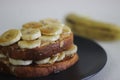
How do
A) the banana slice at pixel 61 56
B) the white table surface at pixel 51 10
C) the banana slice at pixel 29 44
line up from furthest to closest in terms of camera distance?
the white table surface at pixel 51 10
the banana slice at pixel 61 56
the banana slice at pixel 29 44

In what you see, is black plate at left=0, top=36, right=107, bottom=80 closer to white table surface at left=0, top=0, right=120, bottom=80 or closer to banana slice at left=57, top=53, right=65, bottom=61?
banana slice at left=57, top=53, right=65, bottom=61

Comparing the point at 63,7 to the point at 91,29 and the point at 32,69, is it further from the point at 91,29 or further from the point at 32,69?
the point at 32,69

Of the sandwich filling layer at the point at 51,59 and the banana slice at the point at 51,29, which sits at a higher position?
the banana slice at the point at 51,29

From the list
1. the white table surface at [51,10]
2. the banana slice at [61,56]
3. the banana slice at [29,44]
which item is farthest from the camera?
the white table surface at [51,10]

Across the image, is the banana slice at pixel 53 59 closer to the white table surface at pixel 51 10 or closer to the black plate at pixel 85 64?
the black plate at pixel 85 64

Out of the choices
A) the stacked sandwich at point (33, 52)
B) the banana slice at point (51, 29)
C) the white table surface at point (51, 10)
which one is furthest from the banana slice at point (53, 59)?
the white table surface at point (51, 10)

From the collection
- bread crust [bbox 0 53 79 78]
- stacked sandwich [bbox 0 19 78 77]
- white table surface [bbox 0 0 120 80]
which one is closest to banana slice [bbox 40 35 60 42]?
stacked sandwich [bbox 0 19 78 77]
